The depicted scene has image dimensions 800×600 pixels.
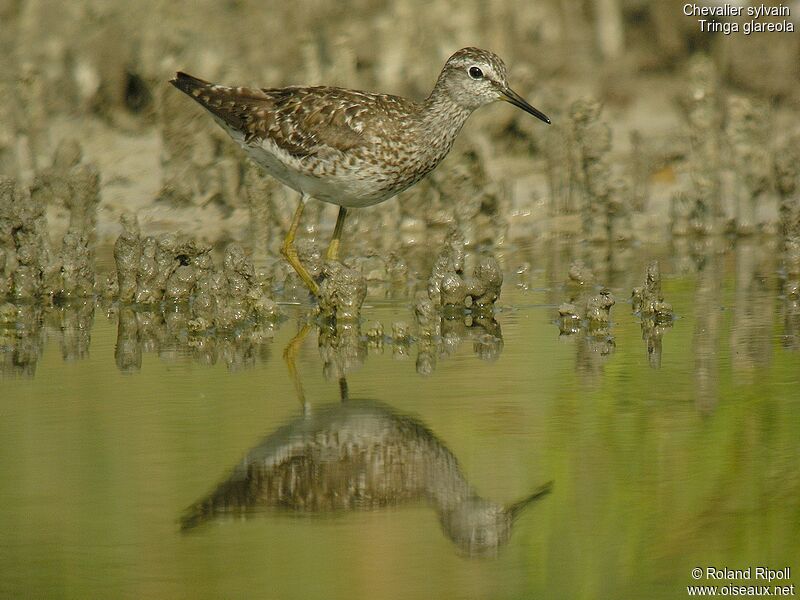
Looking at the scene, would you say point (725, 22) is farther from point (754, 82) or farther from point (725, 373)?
point (725, 373)

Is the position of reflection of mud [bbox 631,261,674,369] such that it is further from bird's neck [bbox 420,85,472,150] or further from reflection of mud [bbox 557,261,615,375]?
bird's neck [bbox 420,85,472,150]

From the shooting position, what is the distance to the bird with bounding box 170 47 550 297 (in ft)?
35.2

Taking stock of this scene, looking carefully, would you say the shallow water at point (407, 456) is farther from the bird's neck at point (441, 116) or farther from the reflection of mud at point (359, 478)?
the bird's neck at point (441, 116)

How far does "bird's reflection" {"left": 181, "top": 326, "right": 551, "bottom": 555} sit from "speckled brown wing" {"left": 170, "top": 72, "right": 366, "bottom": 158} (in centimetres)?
354

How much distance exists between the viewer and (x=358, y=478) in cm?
662

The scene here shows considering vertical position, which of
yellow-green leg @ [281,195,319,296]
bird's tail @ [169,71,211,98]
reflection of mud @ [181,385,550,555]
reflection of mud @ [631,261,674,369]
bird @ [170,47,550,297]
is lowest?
reflection of mud @ [181,385,550,555]

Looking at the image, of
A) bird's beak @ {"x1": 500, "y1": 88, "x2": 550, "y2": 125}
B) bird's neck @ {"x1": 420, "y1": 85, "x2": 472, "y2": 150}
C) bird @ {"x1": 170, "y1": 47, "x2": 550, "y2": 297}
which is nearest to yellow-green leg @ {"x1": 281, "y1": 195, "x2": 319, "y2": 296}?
bird @ {"x1": 170, "y1": 47, "x2": 550, "y2": 297}

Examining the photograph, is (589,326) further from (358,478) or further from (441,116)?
(358,478)

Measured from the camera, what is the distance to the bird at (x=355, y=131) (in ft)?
35.2

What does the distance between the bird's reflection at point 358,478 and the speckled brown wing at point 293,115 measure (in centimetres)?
354

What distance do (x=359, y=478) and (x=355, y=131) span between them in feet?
14.9

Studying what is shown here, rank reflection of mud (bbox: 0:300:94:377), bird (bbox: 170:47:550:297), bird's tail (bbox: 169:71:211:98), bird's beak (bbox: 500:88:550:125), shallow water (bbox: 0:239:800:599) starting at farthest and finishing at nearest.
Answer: bird's tail (bbox: 169:71:211:98) < bird's beak (bbox: 500:88:550:125) < bird (bbox: 170:47:550:297) < reflection of mud (bbox: 0:300:94:377) < shallow water (bbox: 0:239:800:599)

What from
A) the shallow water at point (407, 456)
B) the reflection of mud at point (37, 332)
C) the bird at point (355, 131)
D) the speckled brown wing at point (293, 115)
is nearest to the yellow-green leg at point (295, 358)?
the shallow water at point (407, 456)

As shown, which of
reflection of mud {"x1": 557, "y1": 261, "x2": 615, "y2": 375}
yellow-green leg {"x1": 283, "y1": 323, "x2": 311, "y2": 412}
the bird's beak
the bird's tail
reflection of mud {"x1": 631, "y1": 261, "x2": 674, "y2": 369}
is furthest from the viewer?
the bird's tail
